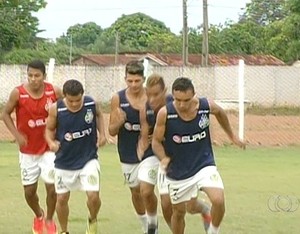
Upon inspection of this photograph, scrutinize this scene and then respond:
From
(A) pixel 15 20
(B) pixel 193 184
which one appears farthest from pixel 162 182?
(A) pixel 15 20

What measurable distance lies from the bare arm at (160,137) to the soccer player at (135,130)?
0.91 meters

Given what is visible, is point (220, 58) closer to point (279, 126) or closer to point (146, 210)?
point (279, 126)

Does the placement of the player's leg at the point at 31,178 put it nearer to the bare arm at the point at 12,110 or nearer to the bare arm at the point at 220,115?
the bare arm at the point at 12,110

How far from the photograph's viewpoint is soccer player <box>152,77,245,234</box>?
9.14m

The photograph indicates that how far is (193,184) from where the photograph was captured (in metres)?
9.30

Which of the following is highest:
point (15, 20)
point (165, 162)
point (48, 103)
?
point (15, 20)

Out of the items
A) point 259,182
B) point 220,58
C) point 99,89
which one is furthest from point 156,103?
point 220,58

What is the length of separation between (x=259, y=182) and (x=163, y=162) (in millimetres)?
6917

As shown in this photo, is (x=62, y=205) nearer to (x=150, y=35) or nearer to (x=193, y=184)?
(x=193, y=184)

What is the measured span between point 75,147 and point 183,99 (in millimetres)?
1539

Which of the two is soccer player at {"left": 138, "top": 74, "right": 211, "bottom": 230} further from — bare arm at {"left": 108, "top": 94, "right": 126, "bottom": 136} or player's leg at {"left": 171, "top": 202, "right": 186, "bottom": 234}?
player's leg at {"left": 171, "top": 202, "right": 186, "bottom": 234}

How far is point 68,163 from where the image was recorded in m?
9.98

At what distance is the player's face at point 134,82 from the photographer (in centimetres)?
1014

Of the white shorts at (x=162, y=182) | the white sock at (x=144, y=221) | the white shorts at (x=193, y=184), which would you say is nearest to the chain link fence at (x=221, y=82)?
the white sock at (x=144, y=221)
